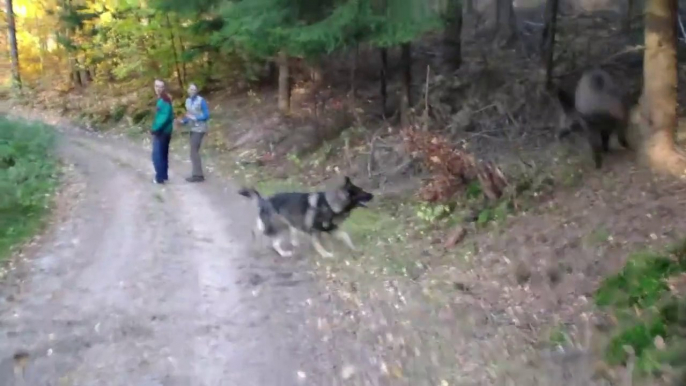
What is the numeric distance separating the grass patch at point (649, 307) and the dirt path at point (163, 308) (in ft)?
6.97

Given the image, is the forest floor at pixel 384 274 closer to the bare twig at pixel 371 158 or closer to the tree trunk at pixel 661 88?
the bare twig at pixel 371 158

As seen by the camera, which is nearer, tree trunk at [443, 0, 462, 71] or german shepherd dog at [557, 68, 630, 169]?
german shepherd dog at [557, 68, 630, 169]

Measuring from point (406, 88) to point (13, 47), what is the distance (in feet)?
93.3

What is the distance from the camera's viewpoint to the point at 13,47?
37531mm

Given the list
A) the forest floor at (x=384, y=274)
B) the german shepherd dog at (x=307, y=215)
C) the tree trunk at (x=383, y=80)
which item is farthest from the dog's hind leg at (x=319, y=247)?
the tree trunk at (x=383, y=80)

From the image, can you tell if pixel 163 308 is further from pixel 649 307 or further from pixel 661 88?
pixel 661 88

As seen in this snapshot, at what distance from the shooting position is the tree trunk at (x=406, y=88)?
625 inches

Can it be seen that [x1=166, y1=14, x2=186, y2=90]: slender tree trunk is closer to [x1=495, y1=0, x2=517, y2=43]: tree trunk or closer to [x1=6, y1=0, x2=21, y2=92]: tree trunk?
[x1=495, y1=0, x2=517, y2=43]: tree trunk

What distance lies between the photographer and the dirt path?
6438 millimetres

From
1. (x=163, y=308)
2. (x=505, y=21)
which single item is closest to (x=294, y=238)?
(x=163, y=308)

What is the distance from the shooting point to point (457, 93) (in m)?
16.3

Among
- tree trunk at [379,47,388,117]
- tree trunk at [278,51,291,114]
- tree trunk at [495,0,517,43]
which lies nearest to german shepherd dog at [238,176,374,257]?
tree trunk at [379,47,388,117]

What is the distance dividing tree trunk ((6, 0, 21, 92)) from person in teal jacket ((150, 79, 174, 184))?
2570 centimetres

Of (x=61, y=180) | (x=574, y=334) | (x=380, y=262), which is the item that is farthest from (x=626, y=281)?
(x=61, y=180)
